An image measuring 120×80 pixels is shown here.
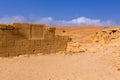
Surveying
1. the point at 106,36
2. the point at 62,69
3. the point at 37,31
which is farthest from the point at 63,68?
the point at 106,36

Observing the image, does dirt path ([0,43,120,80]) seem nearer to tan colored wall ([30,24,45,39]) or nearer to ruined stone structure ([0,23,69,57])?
ruined stone structure ([0,23,69,57])

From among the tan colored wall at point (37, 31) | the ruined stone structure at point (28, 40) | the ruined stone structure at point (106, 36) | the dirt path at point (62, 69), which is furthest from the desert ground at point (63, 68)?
the ruined stone structure at point (106, 36)

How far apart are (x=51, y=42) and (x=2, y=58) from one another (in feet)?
12.1

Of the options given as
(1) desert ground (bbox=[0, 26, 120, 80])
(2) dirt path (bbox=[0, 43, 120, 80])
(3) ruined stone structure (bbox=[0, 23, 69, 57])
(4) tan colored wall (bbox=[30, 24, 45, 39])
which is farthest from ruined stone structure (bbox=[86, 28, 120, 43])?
(2) dirt path (bbox=[0, 43, 120, 80])

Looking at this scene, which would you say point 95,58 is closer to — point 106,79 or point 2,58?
point 106,79

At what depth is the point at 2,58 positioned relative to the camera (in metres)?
12.9

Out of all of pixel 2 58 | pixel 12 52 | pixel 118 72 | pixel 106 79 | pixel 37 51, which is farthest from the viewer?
pixel 37 51

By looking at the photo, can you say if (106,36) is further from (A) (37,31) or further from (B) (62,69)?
(B) (62,69)

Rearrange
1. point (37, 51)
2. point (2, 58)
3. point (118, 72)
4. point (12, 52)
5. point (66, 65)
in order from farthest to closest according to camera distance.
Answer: point (37, 51), point (12, 52), point (2, 58), point (66, 65), point (118, 72)

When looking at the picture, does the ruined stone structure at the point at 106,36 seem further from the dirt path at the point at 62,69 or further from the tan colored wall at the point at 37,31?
the dirt path at the point at 62,69

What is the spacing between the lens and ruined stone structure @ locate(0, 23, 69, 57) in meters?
13.7

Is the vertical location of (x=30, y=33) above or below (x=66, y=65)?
above

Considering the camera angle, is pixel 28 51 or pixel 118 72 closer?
pixel 118 72

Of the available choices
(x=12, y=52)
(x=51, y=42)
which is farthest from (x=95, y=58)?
(x=12, y=52)
